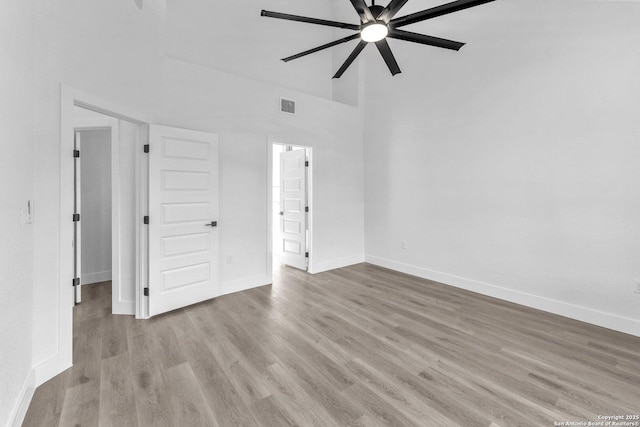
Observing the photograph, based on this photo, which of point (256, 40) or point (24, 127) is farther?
point (256, 40)

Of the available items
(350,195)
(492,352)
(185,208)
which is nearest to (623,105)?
(492,352)

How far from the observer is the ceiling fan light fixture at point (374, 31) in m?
2.33

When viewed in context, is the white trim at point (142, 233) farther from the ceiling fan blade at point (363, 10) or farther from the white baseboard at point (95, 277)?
the ceiling fan blade at point (363, 10)

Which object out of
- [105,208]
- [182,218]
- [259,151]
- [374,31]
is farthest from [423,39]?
[105,208]

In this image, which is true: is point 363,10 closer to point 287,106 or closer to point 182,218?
point 287,106

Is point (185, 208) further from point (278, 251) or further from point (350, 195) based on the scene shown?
point (350, 195)

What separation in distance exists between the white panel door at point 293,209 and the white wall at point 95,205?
9.51ft

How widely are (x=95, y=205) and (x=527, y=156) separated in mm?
6316

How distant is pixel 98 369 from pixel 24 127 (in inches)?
74.0

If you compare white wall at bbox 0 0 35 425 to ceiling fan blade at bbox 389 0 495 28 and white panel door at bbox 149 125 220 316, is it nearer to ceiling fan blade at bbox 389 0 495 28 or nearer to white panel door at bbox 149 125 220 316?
white panel door at bbox 149 125 220 316

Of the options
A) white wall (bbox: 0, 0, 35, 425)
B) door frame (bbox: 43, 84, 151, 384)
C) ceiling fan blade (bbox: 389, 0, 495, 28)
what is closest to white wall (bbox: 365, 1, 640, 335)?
ceiling fan blade (bbox: 389, 0, 495, 28)

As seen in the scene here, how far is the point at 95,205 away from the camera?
14.8 feet

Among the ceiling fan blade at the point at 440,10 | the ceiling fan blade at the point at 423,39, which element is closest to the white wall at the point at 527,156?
the ceiling fan blade at the point at 423,39

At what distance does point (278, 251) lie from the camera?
18.8ft
